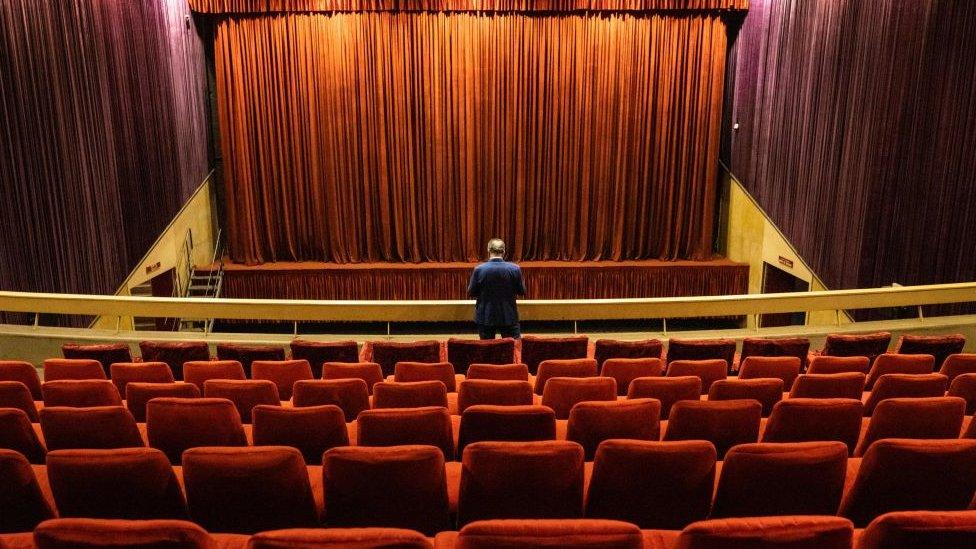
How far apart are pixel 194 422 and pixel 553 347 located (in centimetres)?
234

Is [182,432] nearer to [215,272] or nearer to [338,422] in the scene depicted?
[338,422]

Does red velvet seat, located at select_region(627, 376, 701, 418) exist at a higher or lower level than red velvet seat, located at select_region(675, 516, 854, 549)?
lower

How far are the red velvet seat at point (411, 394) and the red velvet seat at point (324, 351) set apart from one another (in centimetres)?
121

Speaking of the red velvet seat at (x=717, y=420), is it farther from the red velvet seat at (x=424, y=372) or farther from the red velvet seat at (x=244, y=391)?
the red velvet seat at (x=244, y=391)

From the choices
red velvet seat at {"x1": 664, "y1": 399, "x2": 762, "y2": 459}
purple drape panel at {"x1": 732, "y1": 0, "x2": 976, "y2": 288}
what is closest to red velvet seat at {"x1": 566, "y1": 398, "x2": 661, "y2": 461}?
red velvet seat at {"x1": 664, "y1": 399, "x2": 762, "y2": 459}

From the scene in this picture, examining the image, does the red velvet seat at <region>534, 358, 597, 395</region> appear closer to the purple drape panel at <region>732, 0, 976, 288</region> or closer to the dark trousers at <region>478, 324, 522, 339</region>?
the dark trousers at <region>478, 324, 522, 339</region>

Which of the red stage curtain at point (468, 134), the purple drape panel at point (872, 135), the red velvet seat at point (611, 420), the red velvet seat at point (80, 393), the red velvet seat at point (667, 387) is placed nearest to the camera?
the red velvet seat at point (611, 420)

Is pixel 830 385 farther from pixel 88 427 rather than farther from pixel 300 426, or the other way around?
pixel 88 427

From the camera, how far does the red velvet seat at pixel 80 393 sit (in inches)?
119

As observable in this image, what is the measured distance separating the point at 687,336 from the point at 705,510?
295 cm

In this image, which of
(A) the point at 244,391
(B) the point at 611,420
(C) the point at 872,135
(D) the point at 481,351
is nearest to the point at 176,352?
(A) the point at 244,391

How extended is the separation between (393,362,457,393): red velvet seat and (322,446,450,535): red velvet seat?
1.59m

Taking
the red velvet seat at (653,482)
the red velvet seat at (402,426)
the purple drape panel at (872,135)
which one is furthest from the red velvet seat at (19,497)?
the purple drape panel at (872,135)

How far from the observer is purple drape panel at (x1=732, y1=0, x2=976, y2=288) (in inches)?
224
